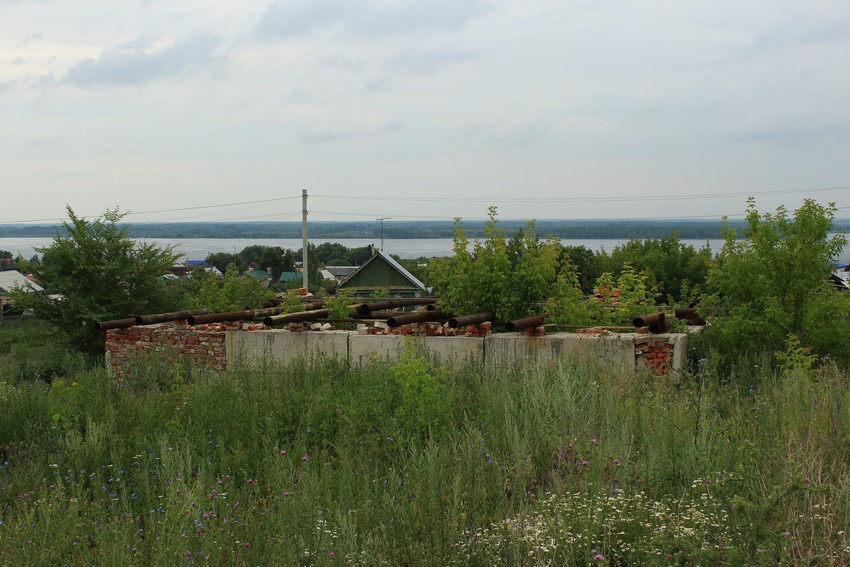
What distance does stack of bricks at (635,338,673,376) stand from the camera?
11.7m

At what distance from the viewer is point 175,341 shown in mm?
15781

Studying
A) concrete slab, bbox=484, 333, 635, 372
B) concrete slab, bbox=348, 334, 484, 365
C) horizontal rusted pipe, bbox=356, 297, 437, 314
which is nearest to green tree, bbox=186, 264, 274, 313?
horizontal rusted pipe, bbox=356, 297, 437, 314

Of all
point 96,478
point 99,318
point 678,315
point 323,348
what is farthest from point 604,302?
point 99,318

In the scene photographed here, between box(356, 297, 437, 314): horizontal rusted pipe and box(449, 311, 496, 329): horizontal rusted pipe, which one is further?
box(356, 297, 437, 314): horizontal rusted pipe

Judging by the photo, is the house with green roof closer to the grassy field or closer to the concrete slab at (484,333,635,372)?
the concrete slab at (484,333,635,372)

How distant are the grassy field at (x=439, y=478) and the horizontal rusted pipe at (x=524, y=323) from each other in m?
3.29

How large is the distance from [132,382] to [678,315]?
968cm

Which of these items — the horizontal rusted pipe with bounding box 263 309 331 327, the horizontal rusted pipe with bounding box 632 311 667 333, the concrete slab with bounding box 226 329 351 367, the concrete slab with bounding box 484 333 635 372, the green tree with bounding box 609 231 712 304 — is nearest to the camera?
the concrete slab with bounding box 484 333 635 372

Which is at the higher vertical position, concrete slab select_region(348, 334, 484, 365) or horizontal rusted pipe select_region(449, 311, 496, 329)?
horizontal rusted pipe select_region(449, 311, 496, 329)

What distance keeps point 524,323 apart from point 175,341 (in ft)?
24.4

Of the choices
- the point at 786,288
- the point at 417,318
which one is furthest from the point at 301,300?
the point at 786,288

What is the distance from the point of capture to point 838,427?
18.1ft

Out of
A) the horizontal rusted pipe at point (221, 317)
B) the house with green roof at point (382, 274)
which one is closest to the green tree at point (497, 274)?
the horizontal rusted pipe at point (221, 317)

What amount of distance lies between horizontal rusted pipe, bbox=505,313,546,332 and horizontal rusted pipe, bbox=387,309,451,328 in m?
1.56
